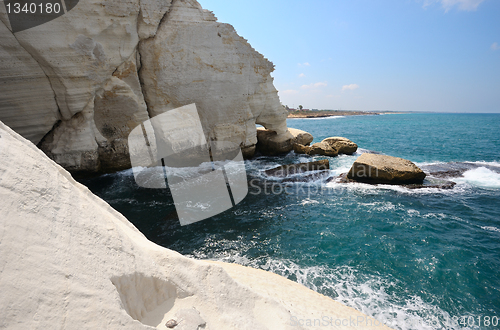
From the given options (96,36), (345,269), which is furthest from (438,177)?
(96,36)

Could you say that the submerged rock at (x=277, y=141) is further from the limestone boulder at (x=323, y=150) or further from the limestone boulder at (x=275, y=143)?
the limestone boulder at (x=323, y=150)

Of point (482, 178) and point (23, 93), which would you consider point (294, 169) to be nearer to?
point (482, 178)

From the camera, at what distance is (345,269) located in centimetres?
652

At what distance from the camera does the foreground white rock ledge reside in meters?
1.98

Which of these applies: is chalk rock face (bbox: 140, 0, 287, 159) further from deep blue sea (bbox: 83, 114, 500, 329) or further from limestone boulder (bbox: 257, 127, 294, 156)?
deep blue sea (bbox: 83, 114, 500, 329)

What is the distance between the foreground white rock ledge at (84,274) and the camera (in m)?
1.98

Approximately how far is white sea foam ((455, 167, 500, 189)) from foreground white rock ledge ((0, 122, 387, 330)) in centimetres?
1330

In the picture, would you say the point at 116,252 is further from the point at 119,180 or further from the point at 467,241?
the point at 119,180

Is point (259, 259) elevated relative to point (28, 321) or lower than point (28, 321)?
lower

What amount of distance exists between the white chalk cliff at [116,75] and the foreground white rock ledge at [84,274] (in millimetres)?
10113

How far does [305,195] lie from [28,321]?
10514 mm

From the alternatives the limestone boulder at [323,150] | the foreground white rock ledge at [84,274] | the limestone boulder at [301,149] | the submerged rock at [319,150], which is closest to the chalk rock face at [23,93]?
the foreground white rock ledge at [84,274]

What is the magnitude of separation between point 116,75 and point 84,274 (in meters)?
12.6

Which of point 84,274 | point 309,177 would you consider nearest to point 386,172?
point 309,177
